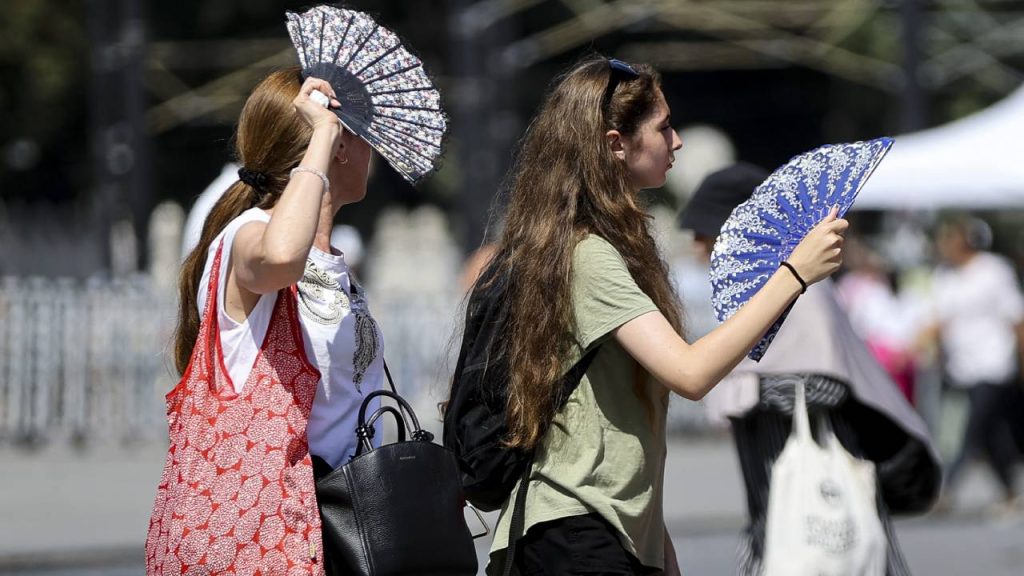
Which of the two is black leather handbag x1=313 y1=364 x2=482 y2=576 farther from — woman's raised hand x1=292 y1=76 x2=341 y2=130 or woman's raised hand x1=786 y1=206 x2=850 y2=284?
woman's raised hand x1=786 y1=206 x2=850 y2=284

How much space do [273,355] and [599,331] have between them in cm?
61

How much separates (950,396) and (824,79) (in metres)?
19.0

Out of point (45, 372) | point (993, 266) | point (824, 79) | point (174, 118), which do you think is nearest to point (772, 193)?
point (993, 266)

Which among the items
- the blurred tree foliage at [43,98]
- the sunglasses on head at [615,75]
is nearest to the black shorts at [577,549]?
the sunglasses on head at [615,75]

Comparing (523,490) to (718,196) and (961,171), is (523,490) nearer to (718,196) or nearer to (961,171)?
(718,196)

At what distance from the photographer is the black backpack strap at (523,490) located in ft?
10.3

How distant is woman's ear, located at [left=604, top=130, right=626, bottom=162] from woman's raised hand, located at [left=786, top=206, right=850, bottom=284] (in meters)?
0.41

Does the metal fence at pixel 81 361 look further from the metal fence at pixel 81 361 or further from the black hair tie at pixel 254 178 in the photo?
the black hair tie at pixel 254 178

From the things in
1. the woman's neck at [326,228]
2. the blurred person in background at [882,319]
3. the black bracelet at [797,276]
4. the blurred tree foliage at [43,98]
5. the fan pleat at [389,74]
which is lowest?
the black bracelet at [797,276]

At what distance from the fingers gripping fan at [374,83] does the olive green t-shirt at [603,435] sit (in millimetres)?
384

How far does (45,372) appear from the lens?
14.0 metres

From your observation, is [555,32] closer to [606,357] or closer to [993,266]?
[993,266]

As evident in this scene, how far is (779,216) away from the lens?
130 inches

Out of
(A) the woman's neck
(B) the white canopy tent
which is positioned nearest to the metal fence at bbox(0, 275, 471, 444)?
(B) the white canopy tent
